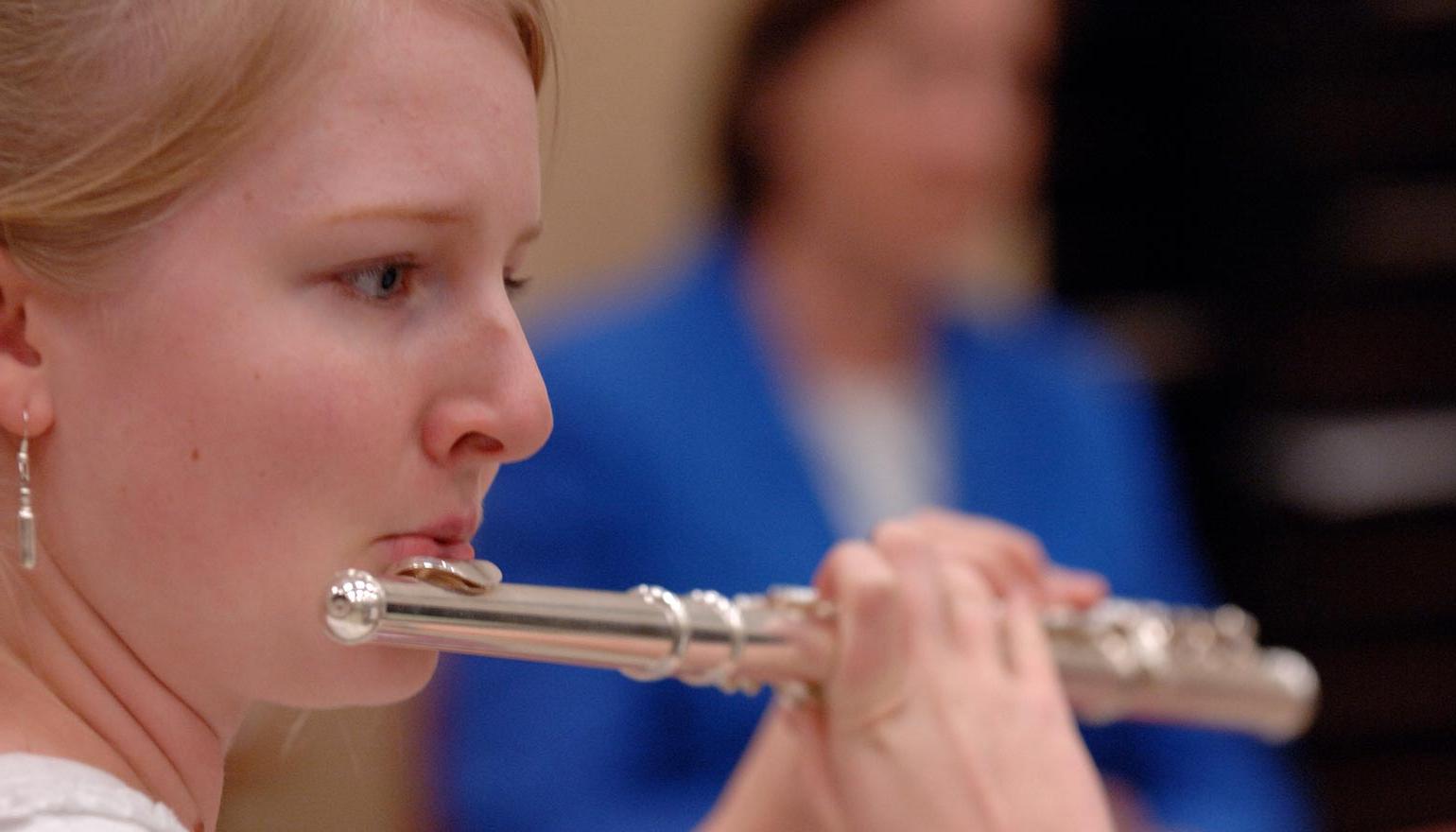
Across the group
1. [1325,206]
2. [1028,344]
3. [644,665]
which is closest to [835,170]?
[1028,344]

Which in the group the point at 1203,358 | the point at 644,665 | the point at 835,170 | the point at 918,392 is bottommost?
the point at 644,665

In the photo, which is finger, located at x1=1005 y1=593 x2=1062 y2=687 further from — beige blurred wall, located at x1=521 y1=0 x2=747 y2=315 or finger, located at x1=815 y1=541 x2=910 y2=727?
beige blurred wall, located at x1=521 y1=0 x2=747 y2=315

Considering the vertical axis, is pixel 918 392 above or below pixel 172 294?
above

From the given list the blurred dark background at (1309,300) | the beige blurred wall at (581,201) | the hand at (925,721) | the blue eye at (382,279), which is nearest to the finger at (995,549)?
the hand at (925,721)

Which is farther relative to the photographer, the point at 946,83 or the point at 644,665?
the point at 946,83

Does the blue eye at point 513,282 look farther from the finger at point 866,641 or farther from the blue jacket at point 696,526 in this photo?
the blue jacket at point 696,526

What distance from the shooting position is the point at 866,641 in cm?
73

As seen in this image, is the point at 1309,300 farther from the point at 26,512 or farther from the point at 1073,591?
the point at 26,512

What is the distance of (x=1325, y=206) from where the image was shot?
2020 mm

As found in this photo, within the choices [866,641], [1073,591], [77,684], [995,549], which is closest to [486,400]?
[77,684]

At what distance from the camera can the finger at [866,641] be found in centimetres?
73

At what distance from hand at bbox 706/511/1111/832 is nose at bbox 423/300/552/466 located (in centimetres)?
24

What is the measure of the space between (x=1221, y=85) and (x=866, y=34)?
0.84 meters

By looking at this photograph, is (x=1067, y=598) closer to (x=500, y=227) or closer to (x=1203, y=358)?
(x=500, y=227)
